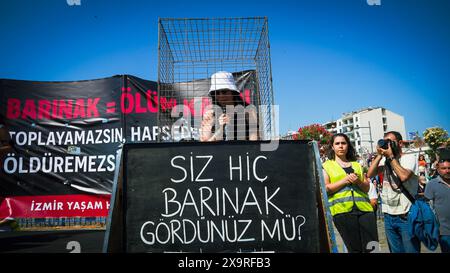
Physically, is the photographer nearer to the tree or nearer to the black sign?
the black sign

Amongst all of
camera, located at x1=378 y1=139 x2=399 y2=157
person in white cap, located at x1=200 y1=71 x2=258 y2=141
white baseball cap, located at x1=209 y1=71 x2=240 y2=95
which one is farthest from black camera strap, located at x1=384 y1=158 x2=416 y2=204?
white baseball cap, located at x1=209 y1=71 x2=240 y2=95

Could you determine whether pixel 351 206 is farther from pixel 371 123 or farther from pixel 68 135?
pixel 371 123

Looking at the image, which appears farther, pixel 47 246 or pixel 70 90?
pixel 70 90

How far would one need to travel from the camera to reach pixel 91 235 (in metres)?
5.23

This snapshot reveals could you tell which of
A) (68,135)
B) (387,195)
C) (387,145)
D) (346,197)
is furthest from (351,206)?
(68,135)

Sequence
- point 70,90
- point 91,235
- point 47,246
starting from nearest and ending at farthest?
point 47,246 → point 91,235 → point 70,90

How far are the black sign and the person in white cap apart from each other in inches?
34.6

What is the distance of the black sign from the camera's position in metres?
2.02

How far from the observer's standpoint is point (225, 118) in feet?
10.1

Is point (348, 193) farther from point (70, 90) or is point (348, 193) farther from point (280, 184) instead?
point (70, 90)

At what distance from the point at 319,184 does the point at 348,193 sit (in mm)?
852

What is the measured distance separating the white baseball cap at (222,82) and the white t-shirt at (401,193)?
2083 mm
